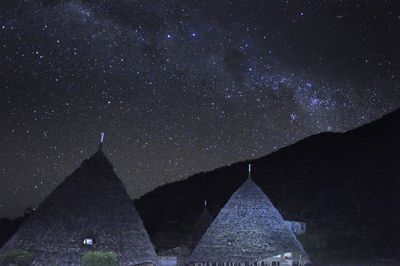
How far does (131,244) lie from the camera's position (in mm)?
20938

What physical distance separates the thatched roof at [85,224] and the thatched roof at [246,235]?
574cm

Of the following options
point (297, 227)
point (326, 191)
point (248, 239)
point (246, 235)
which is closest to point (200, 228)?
point (246, 235)

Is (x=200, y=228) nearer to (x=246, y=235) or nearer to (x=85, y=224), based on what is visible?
(x=246, y=235)

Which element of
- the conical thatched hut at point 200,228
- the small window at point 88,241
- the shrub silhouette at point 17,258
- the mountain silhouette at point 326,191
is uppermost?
the mountain silhouette at point 326,191

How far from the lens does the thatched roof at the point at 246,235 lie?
2583 centimetres

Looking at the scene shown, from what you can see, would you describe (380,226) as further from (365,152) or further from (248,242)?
(365,152)

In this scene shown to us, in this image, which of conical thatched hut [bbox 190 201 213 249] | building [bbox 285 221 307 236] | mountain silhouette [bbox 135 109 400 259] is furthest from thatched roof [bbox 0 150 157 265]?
building [bbox 285 221 307 236]

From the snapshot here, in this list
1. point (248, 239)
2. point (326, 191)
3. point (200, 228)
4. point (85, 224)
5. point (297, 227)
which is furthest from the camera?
point (326, 191)

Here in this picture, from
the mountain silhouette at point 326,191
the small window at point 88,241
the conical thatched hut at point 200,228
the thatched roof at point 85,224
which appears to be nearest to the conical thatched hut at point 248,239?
the thatched roof at point 85,224

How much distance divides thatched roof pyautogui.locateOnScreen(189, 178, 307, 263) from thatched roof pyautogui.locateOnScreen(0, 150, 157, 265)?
5737mm

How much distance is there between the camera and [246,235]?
26688 mm

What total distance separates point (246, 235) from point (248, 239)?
0.33 metres

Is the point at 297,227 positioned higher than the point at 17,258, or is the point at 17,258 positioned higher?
the point at 297,227

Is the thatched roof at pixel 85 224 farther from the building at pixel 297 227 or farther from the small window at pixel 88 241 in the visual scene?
the building at pixel 297 227
